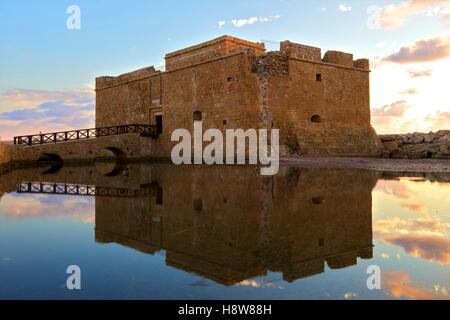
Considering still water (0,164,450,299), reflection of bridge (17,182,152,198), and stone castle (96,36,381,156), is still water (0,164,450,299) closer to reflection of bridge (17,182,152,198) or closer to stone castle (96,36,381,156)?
reflection of bridge (17,182,152,198)

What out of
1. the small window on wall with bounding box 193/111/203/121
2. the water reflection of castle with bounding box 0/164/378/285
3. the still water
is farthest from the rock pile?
the still water

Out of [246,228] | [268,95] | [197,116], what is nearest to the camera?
[246,228]

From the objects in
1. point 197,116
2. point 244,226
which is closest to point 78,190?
point 244,226

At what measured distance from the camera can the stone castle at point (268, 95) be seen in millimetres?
16547

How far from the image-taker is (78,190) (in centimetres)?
828

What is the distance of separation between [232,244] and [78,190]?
5.51 metres

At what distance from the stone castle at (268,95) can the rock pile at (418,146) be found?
2.95 ft

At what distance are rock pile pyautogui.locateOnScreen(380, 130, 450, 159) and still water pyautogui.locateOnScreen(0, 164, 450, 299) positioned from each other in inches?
429

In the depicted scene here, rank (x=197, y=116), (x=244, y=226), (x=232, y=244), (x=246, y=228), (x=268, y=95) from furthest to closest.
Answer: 1. (x=197, y=116)
2. (x=268, y=95)
3. (x=244, y=226)
4. (x=246, y=228)
5. (x=232, y=244)

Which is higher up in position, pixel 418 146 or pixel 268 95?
pixel 268 95

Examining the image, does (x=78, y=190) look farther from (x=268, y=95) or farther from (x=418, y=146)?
(x=418, y=146)

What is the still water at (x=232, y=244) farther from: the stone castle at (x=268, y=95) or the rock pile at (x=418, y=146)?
the rock pile at (x=418, y=146)

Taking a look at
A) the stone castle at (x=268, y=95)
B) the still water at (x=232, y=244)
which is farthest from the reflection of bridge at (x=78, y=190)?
the stone castle at (x=268, y=95)
